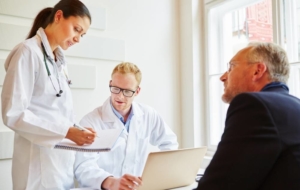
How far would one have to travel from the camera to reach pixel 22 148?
1284 mm

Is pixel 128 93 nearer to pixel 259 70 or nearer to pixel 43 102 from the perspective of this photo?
pixel 43 102

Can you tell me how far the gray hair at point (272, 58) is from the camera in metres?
1.05

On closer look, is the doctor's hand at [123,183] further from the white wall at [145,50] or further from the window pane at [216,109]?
the window pane at [216,109]

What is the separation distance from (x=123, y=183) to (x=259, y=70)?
0.72 m

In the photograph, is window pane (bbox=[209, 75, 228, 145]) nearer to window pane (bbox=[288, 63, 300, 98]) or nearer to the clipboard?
window pane (bbox=[288, 63, 300, 98])

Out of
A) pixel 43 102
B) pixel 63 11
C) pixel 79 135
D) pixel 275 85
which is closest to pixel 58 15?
pixel 63 11

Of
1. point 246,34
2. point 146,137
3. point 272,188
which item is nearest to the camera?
point 272,188

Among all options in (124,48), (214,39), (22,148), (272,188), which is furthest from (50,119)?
(214,39)

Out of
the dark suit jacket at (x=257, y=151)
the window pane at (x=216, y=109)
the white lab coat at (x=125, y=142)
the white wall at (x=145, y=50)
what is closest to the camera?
the dark suit jacket at (x=257, y=151)

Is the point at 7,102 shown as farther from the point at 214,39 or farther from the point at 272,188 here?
the point at 214,39

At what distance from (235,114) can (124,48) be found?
1.65 metres

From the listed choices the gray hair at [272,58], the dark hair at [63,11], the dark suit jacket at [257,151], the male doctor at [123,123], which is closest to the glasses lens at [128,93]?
the male doctor at [123,123]

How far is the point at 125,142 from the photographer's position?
1772 mm

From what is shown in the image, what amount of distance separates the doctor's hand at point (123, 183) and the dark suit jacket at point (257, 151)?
52 cm
